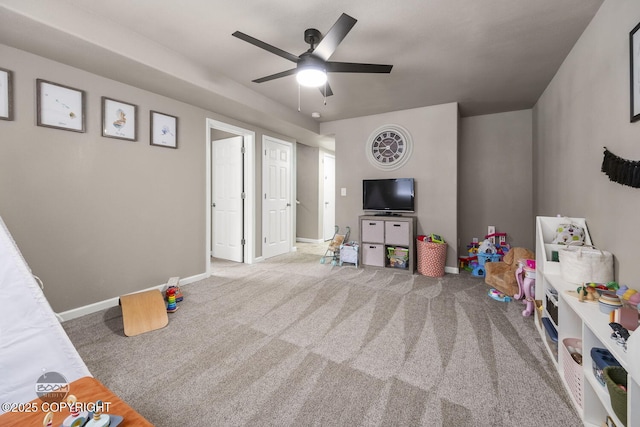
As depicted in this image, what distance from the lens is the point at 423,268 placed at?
3.66 meters

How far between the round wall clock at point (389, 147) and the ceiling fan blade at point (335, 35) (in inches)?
92.4

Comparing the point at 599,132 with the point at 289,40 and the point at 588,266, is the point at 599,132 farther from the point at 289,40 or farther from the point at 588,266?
the point at 289,40

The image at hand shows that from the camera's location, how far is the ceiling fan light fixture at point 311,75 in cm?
208

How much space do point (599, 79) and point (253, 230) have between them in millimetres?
4029

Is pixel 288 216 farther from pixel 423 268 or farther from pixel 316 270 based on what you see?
pixel 423 268

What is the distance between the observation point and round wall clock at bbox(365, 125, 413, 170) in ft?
13.3

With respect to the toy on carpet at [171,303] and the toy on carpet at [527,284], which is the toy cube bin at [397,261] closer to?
the toy on carpet at [527,284]

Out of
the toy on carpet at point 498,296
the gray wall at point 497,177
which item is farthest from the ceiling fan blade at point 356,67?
the gray wall at point 497,177

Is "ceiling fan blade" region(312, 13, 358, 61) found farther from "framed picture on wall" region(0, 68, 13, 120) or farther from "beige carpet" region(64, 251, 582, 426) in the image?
"framed picture on wall" region(0, 68, 13, 120)

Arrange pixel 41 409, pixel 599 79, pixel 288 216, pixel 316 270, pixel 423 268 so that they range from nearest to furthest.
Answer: pixel 41 409 → pixel 599 79 → pixel 423 268 → pixel 316 270 → pixel 288 216

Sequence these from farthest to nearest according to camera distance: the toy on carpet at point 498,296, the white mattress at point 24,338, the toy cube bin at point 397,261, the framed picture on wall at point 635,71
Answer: the toy cube bin at point 397,261 < the toy on carpet at point 498,296 < the framed picture on wall at point 635,71 < the white mattress at point 24,338

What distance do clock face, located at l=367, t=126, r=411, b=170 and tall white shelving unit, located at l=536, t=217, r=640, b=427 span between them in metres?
2.26

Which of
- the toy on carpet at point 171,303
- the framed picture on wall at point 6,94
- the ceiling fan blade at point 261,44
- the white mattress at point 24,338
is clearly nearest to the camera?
the white mattress at point 24,338

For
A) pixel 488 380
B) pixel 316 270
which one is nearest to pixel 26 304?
pixel 488 380
